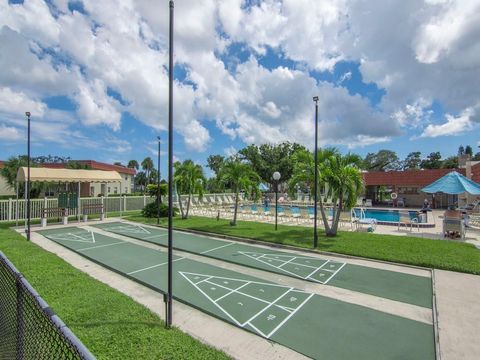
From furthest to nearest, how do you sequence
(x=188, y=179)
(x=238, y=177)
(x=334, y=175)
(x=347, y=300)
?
(x=188, y=179) → (x=238, y=177) → (x=334, y=175) → (x=347, y=300)

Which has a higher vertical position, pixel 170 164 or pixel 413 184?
pixel 170 164

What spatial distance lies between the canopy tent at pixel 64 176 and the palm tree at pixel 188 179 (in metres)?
4.57

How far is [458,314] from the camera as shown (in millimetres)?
5637

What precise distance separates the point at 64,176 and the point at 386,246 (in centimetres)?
1890

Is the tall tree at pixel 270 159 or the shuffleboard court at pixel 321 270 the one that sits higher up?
the tall tree at pixel 270 159

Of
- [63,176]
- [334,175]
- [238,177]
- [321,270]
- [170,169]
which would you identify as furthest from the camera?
[63,176]

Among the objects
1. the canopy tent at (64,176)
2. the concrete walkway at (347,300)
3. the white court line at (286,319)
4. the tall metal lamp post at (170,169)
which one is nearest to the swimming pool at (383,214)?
the concrete walkway at (347,300)

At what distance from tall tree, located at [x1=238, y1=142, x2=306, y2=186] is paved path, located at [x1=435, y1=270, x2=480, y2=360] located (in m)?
32.5

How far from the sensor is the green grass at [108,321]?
4.23 m

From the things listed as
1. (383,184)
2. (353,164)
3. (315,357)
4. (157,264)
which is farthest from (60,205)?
(383,184)

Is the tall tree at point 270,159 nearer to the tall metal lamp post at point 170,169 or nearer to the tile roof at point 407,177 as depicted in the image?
the tile roof at point 407,177

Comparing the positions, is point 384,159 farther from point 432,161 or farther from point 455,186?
point 455,186

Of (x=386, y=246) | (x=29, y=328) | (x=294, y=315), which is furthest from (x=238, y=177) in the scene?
(x=29, y=328)

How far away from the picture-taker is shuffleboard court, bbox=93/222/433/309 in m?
6.93
